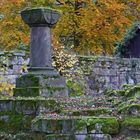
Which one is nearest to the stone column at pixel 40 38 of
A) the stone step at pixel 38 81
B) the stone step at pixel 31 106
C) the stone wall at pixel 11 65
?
the stone step at pixel 38 81

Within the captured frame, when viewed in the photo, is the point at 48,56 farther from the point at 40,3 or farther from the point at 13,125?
the point at 40,3

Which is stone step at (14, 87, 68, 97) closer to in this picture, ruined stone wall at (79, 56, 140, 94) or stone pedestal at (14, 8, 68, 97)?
stone pedestal at (14, 8, 68, 97)

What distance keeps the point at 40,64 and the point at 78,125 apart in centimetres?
484

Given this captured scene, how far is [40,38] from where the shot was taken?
10547mm

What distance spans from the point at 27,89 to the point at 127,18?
45.1 ft

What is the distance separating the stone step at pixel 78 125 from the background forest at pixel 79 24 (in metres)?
13.5

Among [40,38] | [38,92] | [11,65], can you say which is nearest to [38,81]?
[38,92]

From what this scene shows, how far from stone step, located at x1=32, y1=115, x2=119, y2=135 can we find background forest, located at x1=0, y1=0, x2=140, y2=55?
13484 mm

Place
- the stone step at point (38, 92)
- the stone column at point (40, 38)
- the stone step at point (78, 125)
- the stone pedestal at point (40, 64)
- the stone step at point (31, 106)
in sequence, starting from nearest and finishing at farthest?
the stone step at point (78, 125)
the stone step at point (31, 106)
the stone step at point (38, 92)
the stone pedestal at point (40, 64)
the stone column at point (40, 38)

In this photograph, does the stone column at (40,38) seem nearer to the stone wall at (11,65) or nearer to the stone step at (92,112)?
the stone step at (92,112)

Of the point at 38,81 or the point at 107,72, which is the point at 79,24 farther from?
the point at 38,81

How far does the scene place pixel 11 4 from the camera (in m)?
20.2

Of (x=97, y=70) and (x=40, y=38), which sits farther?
(x=97, y=70)

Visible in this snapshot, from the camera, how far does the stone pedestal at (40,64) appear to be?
984 centimetres
